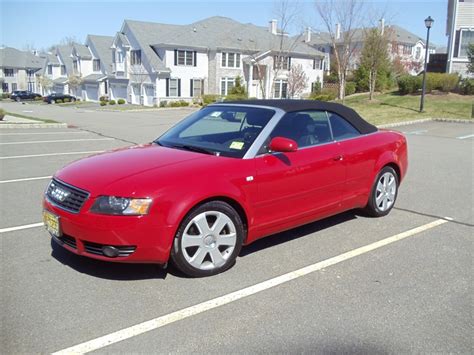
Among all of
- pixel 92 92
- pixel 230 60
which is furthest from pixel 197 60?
pixel 92 92

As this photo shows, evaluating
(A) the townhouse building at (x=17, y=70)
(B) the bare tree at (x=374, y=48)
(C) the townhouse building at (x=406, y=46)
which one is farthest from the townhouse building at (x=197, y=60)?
(A) the townhouse building at (x=17, y=70)

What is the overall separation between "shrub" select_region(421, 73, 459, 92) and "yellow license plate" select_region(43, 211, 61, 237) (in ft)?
90.1

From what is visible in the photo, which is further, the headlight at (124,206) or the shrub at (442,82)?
the shrub at (442,82)

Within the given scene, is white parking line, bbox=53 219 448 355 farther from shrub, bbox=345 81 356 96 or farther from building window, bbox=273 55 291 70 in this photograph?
building window, bbox=273 55 291 70

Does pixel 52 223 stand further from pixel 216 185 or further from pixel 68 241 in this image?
pixel 216 185

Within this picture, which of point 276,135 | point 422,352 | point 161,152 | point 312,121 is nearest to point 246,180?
point 276,135

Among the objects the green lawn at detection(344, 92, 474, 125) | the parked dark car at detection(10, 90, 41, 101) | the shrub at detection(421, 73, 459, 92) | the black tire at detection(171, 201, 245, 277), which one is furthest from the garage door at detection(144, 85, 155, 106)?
the black tire at detection(171, 201, 245, 277)

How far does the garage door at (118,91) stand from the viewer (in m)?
46.5

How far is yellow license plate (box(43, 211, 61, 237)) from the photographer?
12.3 ft

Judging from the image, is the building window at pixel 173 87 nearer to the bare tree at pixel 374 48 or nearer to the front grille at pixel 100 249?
the bare tree at pixel 374 48

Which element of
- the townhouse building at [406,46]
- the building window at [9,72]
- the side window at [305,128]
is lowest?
the side window at [305,128]

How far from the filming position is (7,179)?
778 cm

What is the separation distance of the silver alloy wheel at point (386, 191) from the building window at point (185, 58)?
3726 cm

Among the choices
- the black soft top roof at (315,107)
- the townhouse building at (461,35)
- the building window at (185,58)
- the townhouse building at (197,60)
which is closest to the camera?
the black soft top roof at (315,107)
